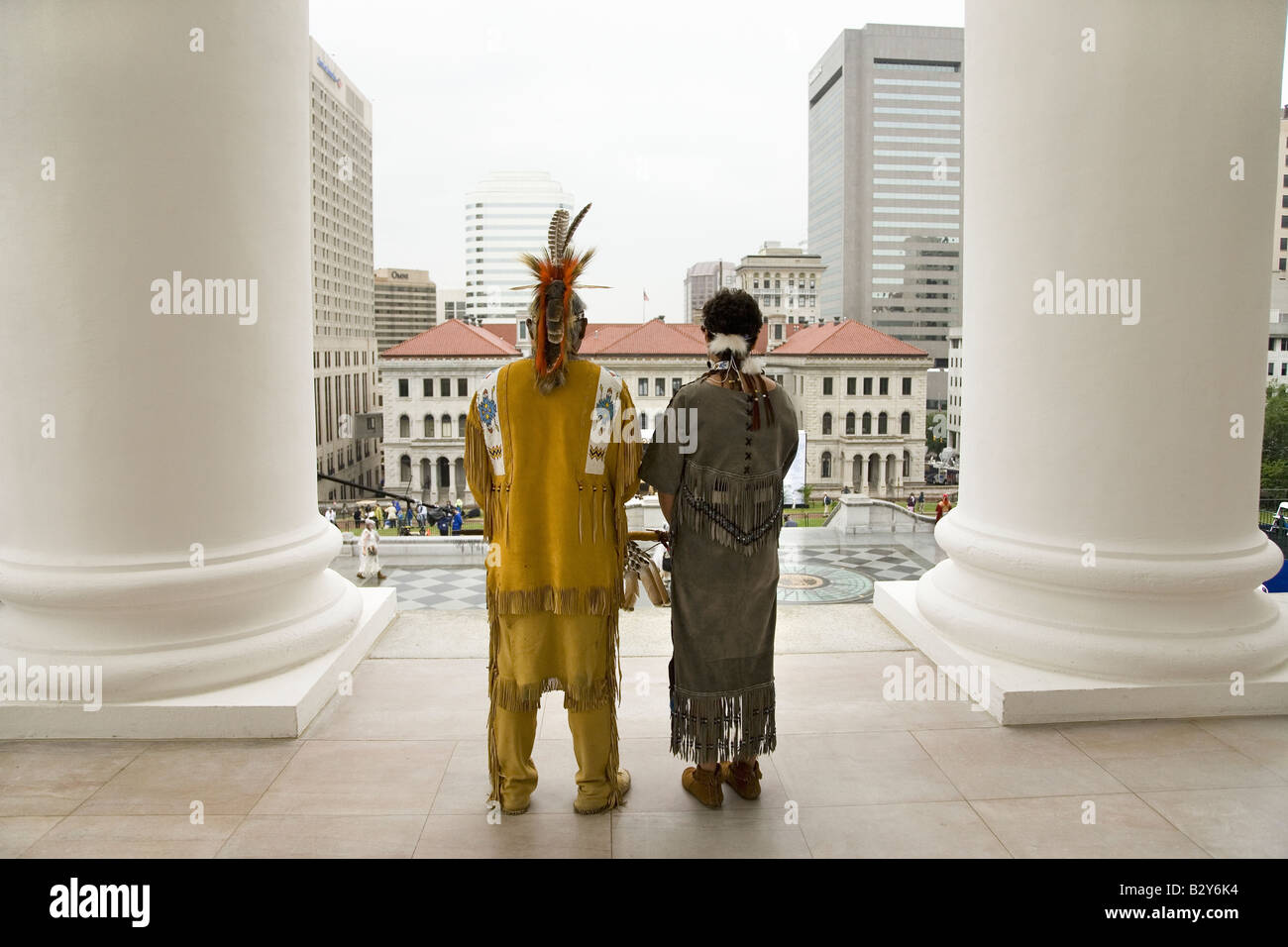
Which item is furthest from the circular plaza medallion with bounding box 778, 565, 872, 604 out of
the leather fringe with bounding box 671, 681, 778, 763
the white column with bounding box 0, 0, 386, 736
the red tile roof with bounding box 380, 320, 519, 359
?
the red tile roof with bounding box 380, 320, 519, 359

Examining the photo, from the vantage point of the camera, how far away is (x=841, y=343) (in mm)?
55156

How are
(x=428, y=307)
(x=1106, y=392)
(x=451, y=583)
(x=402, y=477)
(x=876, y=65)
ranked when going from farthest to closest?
(x=428, y=307)
(x=876, y=65)
(x=402, y=477)
(x=451, y=583)
(x=1106, y=392)

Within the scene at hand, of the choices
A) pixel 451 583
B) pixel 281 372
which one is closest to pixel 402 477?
pixel 451 583

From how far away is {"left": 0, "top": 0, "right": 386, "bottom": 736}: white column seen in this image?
166 inches

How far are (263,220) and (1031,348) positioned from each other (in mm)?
4178

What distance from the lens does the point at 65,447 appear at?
432 centimetres

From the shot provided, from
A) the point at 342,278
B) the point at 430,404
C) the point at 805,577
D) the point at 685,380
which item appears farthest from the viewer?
the point at 342,278

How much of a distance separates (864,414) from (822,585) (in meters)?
53.1

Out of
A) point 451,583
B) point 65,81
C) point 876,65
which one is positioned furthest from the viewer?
point 876,65

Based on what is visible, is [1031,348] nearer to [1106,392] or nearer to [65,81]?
[1106,392]

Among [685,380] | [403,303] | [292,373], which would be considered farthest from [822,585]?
[403,303]

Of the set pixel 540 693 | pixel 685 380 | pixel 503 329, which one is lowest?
pixel 540 693

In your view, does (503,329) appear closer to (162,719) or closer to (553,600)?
(162,719)

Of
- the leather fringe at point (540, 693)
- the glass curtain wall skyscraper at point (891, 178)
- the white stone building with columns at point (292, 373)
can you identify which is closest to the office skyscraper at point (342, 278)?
the glass curtain wall skyscraper at point (891, 178)
